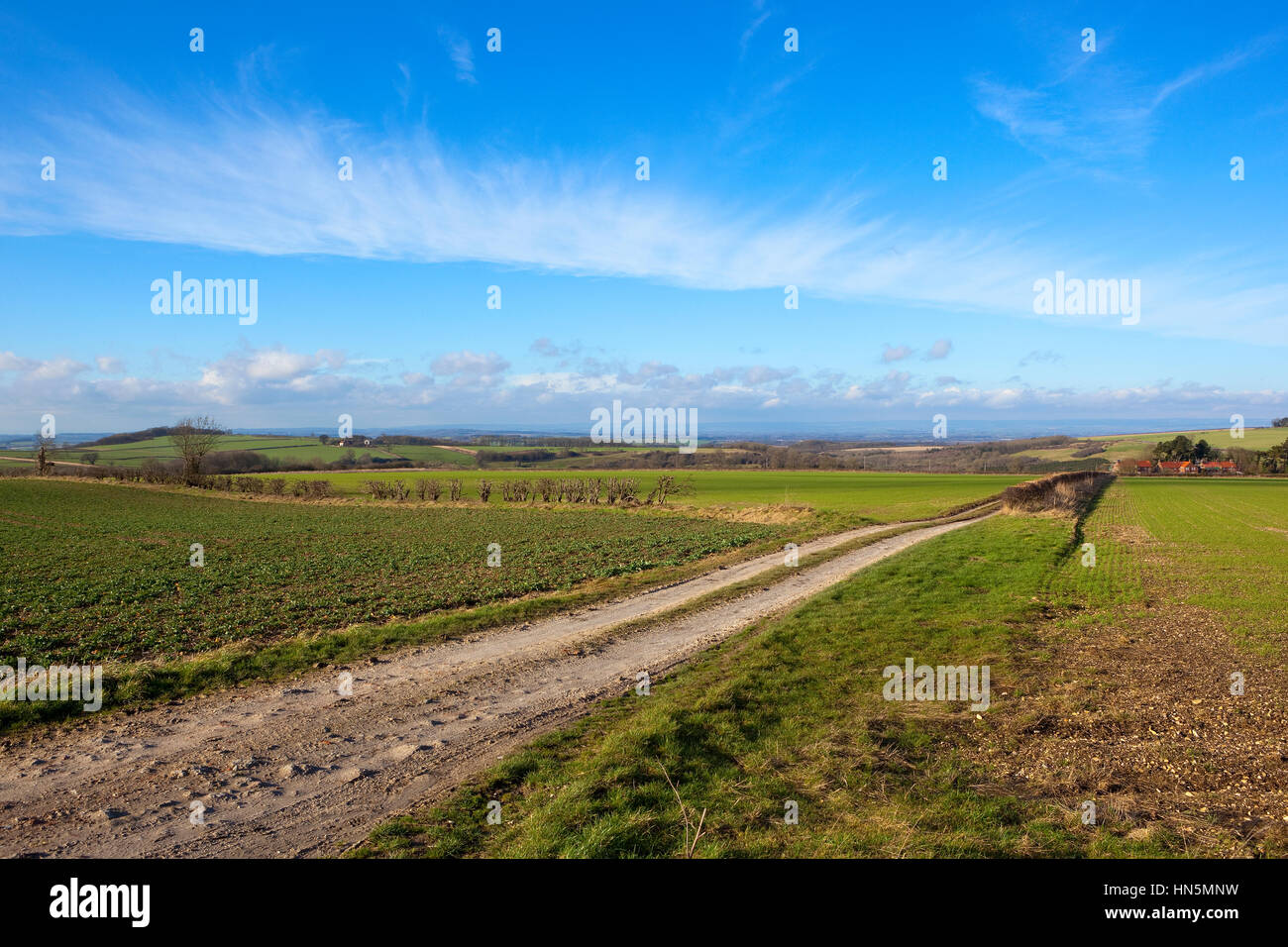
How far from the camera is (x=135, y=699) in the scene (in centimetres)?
937

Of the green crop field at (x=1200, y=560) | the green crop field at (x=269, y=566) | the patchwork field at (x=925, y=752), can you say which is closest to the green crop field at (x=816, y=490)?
→ the green crop field at (x=1200, y=560)

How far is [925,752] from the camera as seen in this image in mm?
7879

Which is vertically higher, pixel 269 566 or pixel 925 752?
pixel 925 752

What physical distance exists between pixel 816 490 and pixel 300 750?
70689 millimetres

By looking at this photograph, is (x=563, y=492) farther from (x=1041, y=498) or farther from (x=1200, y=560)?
(x=1200, y=560)

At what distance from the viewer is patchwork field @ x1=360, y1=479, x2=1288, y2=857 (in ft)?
19.0

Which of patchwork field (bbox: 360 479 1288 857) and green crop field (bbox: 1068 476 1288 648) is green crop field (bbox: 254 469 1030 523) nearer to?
green crop field (bbox: 1068 476 1288 648)

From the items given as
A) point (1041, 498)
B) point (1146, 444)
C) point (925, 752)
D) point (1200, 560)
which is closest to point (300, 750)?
point (925, 752)

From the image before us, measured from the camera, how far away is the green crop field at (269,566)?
14.2 meters

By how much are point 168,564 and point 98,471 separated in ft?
261

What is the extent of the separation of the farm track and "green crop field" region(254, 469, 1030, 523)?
107 feet

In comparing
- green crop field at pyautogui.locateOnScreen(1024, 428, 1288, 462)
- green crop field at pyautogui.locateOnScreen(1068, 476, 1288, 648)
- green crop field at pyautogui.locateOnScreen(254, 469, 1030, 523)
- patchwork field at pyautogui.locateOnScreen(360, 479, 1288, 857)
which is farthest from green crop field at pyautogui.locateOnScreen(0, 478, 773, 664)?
green crop field at pyautogui.locateOnScreen(1024, 428, 1288, 462)
